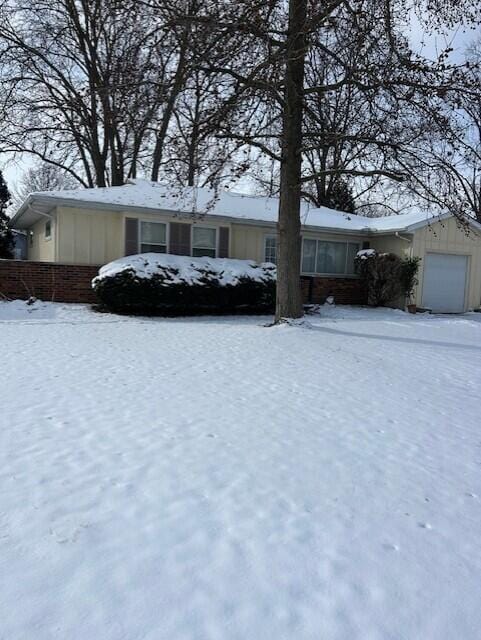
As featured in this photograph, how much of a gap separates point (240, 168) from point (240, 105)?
119 cm

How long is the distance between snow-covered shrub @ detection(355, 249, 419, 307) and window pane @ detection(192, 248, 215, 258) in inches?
202

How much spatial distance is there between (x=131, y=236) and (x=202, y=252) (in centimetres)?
219

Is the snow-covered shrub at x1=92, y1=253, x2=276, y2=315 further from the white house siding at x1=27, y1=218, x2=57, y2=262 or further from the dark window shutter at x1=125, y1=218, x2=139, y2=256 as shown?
the white house siding at x1=27, y1=218, x2=57, y2=262

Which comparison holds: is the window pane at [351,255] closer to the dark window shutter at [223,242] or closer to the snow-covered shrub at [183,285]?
the snow-covered shrub at [183,285]

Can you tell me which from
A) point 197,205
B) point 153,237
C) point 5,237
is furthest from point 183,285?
point 5,237

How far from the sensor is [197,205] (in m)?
14.7

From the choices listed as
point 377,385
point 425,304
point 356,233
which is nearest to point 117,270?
point 377,385

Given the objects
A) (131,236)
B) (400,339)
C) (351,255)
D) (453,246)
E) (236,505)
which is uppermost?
(453,246)

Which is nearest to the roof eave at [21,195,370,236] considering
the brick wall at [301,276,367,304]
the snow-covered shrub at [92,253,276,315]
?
the snow-covered shrub at [92,253,276,315]

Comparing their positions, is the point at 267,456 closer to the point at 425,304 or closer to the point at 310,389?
the point at 310,389

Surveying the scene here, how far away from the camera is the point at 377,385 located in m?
5.69

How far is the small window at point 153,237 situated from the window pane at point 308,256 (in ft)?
16.0

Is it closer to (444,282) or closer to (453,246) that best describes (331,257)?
(444,282)

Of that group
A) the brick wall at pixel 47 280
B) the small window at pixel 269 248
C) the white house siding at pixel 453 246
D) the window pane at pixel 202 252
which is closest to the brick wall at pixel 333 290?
the small window at pixel 269 248
